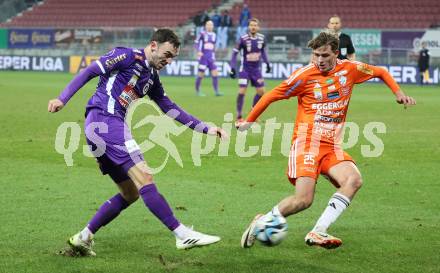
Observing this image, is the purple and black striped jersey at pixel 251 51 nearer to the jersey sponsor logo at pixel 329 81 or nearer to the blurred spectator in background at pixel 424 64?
the jersey sponsor logo at pixel 329 81

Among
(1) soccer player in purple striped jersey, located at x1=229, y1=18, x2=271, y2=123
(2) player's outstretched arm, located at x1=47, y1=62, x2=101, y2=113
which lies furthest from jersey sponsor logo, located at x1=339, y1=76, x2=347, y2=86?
(1) soccer player in purple striped jersey, located at x1=229, y1=18, x2=271, y2=123

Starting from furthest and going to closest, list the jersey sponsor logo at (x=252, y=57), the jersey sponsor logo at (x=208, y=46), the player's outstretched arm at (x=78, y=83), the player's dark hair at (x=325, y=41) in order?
the jersey sponsor logo at (x=208, y=46) < the jersey sponsor logo at (x=252, y=57) < the player's dark hair at (x=325, y=41) < the player's outstretched arm at (x=78, y=83)

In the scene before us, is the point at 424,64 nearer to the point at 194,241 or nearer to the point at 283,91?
the point at 283,91

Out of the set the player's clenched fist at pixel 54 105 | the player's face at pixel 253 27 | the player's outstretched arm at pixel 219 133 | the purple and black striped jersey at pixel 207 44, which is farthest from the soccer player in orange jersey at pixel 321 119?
the purple and black striped jersey at pixel 207 44

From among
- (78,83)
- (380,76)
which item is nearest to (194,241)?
(78,83)

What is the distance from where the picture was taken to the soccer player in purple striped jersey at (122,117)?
6.75m

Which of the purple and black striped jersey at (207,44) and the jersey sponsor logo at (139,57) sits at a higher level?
the jersey sponsor logo at (139,57)

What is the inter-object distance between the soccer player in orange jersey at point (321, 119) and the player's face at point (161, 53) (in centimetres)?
100

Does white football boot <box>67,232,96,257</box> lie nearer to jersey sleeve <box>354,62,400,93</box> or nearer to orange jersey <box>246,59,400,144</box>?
orange jersey <box>246,59,400,144</box>

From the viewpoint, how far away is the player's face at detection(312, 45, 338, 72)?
7406 millimetres

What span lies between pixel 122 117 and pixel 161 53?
666 millimetres

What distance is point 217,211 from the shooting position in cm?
911

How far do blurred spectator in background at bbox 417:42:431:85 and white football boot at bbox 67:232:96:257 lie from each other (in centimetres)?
2929

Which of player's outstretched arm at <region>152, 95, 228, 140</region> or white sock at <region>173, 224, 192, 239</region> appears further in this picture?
player's outstretched arm at <region>152, 95, 228, 140</region>
